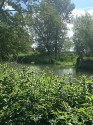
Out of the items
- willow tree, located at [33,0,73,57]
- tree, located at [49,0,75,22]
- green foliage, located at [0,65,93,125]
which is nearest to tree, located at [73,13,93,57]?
willow tree, located at [33,0,73,57]

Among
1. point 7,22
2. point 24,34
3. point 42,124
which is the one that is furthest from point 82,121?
point 7,22

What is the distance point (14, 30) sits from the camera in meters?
37.2

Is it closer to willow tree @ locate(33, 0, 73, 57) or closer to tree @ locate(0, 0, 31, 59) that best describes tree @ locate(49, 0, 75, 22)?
willow tree @ locate(33, 0, 73, 57)

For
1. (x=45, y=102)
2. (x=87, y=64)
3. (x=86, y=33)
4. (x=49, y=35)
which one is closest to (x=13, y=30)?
(x=87, y=64)

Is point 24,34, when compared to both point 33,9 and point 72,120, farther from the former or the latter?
point 72,120

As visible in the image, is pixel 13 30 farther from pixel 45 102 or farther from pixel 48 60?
pixel 45 102

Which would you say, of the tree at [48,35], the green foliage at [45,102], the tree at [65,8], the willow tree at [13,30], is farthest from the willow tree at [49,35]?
the green foliage at [45,102]

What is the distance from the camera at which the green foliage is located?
15.6 feet

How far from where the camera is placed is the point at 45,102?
5.25 m

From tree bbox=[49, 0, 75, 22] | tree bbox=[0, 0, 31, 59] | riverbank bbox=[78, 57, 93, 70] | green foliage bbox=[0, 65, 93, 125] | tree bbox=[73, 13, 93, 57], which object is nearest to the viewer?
green foliage bbox=[0, 65, 93, 125]

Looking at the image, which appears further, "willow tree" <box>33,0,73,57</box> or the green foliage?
"willow tree" <box>33,0,73,57</box>

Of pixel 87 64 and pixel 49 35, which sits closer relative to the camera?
pixel 87 64

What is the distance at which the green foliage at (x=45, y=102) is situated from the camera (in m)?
4.76

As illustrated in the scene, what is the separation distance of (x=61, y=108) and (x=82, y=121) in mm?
621
